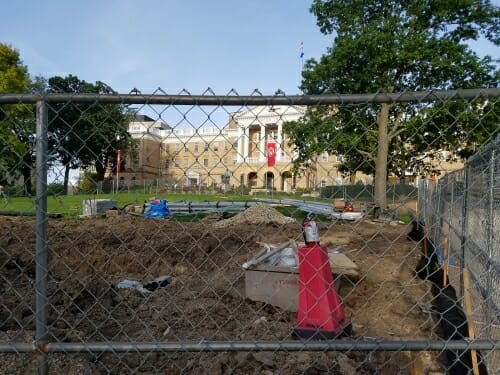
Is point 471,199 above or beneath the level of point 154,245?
above

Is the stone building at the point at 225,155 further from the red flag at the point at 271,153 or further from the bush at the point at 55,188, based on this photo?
the bush at the point at 55,188

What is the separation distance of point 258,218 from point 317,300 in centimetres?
1206

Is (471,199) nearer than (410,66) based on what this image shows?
Yes

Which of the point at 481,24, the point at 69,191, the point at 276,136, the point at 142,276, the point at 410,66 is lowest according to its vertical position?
the point at 142,276

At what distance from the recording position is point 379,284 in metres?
7.38

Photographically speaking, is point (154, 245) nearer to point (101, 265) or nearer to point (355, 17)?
point (101, 265)

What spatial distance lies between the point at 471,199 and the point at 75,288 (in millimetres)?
5628

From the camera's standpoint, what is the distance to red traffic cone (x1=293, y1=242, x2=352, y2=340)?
4336mm

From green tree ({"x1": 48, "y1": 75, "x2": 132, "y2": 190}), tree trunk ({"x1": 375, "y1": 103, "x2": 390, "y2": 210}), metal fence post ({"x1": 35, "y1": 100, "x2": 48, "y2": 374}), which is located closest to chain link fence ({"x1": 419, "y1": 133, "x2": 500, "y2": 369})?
tree trunk ({"x1": 375, "y1": 103, "x2": 390, "y2": 210})

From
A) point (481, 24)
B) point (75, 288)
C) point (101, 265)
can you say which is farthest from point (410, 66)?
point (75, 288)

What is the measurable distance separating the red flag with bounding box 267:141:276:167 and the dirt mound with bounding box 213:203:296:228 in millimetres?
12825

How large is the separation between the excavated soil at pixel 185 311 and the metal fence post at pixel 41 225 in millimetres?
710

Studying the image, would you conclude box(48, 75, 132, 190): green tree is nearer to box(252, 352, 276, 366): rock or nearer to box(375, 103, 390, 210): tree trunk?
box(375, 103, 390, 210): tree trunk

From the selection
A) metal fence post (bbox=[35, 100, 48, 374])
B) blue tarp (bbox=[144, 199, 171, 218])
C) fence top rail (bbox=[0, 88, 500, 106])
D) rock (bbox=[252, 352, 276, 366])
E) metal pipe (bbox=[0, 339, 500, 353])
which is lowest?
rock (bbox=[252, 352, 276, 366])
